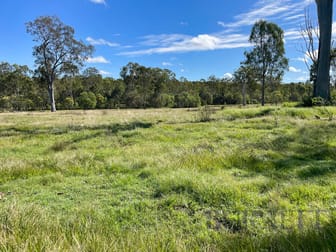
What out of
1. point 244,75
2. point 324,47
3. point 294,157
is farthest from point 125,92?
point 294,157

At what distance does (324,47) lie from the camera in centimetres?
1576

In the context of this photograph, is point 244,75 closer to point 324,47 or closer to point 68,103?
point 324,47

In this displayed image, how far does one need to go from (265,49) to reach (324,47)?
14094 mm

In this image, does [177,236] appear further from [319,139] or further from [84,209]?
[319,139]

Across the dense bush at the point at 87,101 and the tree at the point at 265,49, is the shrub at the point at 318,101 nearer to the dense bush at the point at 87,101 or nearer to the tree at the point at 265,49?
the tree at the point at 265,49

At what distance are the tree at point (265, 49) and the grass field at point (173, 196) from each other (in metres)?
24.7

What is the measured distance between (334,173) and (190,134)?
503 centimetres

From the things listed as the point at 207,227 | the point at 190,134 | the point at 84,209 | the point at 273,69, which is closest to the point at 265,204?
the point at 207,227

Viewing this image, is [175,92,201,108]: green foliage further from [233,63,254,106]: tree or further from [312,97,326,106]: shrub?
[312,97,326,106]: shrub

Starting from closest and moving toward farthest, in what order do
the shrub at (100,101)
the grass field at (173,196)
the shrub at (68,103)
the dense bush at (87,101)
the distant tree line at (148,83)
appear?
1. the grass field at (173,196)
2. the distant tree line at (148,83)
3. the dense bush at (87,101)
4. the shrub at (68,103)
5. the shrub at (100,101)

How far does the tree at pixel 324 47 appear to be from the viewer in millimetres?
15125

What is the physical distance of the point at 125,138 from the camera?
8227 millimetres

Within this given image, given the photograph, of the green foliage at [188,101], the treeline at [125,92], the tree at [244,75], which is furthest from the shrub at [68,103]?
the tree at [244,75]

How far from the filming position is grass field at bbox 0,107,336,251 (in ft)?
7.23
